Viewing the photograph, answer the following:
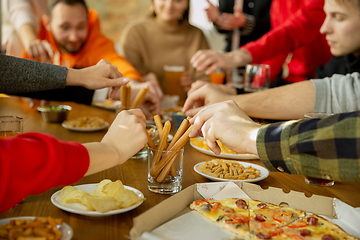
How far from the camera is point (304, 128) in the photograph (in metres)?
0.82

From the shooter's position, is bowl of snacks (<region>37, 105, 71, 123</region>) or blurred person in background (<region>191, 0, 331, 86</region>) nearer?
bowl of snacks (<region>37, 105, 71, 123</region>)

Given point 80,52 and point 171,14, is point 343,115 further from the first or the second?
point 171,14

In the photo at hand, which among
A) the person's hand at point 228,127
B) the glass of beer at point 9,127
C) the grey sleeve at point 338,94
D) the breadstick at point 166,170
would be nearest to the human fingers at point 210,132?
the person's hand at point 228,127

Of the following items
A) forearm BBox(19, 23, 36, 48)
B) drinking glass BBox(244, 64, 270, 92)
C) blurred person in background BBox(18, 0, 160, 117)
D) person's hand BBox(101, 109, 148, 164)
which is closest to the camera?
person's hand BBox(101, 109, 148, 164)

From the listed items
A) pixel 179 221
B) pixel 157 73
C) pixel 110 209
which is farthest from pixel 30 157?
pixel 157 73

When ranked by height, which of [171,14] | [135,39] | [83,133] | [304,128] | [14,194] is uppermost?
[171,14]

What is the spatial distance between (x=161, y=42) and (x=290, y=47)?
1.26 m

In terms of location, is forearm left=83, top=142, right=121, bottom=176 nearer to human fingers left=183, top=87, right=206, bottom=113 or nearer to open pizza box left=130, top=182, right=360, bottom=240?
open pizza box left=130, top=182, right=360, bottom=240

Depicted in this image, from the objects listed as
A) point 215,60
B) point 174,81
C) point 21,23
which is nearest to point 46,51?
point 21,23

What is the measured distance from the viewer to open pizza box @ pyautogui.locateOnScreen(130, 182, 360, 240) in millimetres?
747

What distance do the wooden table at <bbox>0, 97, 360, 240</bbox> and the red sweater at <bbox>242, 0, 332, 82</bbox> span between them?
3.98 ft

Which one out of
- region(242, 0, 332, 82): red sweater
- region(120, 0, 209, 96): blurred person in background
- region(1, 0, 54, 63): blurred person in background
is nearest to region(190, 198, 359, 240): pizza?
region(242, 0, 332, 82): red sweater

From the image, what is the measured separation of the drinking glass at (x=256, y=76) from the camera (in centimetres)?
202

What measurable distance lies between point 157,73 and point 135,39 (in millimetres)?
370
